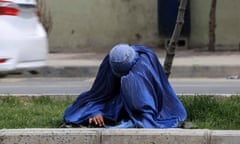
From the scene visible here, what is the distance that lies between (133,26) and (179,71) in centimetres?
462

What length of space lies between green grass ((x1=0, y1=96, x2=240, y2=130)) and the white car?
510mm

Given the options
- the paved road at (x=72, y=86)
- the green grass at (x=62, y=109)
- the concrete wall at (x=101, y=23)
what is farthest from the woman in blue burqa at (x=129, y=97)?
the concrete wall at (x=101, y=23)

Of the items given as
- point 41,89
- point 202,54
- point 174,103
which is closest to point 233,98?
point 174,103

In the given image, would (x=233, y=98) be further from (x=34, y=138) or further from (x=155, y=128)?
(x=34, y=138)

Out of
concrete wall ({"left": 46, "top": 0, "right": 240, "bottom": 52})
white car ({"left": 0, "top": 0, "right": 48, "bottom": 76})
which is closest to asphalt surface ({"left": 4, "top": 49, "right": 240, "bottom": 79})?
concrete wall ({"left": 46, "top": 0, "right": 240, "bottom": 52})

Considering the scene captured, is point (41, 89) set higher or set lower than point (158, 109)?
lower

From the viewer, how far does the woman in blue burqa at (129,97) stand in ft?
17.9

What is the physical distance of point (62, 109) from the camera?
683cm

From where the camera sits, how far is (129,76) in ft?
17.9

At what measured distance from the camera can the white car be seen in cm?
601

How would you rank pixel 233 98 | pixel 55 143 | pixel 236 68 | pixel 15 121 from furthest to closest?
pixel 236 68 < pixel 233 98 < pixel 15 121 < pixel 55 143

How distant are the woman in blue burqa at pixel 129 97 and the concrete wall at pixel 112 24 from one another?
37.1ft

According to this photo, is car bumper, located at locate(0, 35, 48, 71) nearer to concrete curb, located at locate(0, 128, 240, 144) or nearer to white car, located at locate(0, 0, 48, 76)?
white car, located at locate(0, 0, 48, 76)

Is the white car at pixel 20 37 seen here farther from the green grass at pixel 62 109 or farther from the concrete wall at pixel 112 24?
the concrete wall at pixel 112 24
